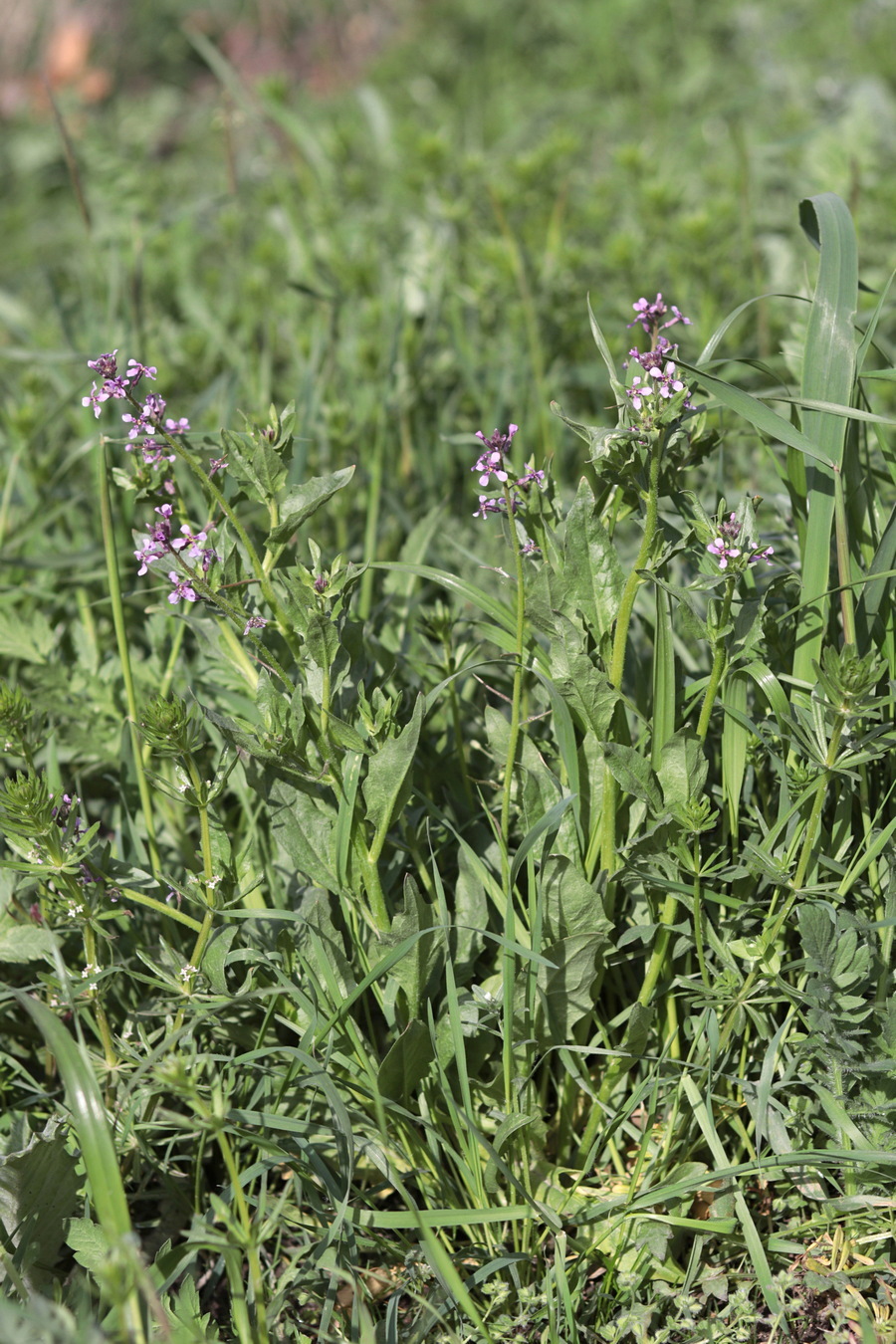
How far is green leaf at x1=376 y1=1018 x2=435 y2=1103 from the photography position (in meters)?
1.42

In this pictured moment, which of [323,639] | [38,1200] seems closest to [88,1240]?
[38,1200]

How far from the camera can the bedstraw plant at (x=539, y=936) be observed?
139 cm

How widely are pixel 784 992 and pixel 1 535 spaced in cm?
184

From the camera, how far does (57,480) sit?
8.52ft

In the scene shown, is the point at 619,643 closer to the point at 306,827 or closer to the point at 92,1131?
the point at 306,827

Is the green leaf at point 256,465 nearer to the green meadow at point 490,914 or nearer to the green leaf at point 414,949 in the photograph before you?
the green meadow at point 490,914

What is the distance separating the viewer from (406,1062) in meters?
1.46

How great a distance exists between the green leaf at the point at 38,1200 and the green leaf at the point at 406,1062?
443 millimetres

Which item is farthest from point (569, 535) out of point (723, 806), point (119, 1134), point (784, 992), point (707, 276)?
point (707, 276)

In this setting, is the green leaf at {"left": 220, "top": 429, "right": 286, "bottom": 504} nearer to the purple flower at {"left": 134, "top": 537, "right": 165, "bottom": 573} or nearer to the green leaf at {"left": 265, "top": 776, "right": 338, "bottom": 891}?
the purple flower at {"left": 134, "top": 537, "right": 165, "bottom": 573}

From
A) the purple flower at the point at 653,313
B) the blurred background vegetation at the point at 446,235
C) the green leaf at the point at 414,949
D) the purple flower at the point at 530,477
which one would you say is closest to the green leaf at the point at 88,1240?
the green leaf at the point at 414,949

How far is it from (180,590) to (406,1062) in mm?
696

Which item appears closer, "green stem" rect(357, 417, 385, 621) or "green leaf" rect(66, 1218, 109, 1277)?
"green leaf" rect(66, 1218, 109, 1277)

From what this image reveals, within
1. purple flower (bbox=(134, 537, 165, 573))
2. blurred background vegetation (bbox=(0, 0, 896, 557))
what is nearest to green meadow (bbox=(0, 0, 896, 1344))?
purple flower (bbox=(134, 537, 165, 573))
